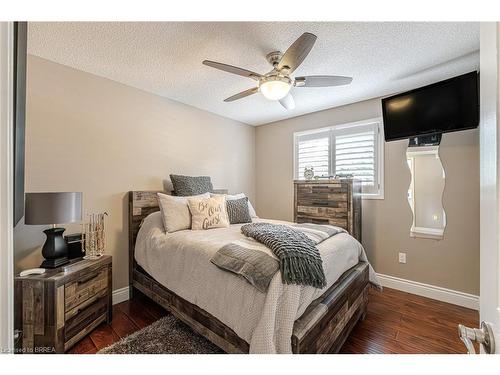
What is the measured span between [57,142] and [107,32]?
115 centimetres

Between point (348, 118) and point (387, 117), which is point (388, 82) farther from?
point (348, 118)

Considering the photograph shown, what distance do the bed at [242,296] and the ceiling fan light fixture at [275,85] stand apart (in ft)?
4.16

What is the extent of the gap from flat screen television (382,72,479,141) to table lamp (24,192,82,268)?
319 centimetres

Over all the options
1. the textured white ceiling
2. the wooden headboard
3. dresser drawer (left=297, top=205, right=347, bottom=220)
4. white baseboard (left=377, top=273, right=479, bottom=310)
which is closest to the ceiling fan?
the textured white ceiling

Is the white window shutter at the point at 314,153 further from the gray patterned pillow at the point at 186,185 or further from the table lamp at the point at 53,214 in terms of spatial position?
the table lamp at the point at 53,214

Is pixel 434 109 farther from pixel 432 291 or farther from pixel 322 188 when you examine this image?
pixel 432 291

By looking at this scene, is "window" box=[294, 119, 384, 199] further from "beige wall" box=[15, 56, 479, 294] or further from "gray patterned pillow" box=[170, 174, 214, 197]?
"gray patterned pillow" box=[170, 174, 214, 197]

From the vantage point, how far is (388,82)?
2441 millimetres

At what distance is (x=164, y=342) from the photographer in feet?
5.74

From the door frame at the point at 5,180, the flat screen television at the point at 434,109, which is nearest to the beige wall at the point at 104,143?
the door frame at the point at 5,180

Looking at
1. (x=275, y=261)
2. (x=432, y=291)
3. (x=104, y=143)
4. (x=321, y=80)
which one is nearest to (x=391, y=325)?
(x=432, y=291)

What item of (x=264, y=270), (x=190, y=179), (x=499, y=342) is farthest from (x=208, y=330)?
(x=190, y=179)

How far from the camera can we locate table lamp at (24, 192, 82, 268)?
61.7 inches

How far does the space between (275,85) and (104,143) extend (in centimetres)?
192
